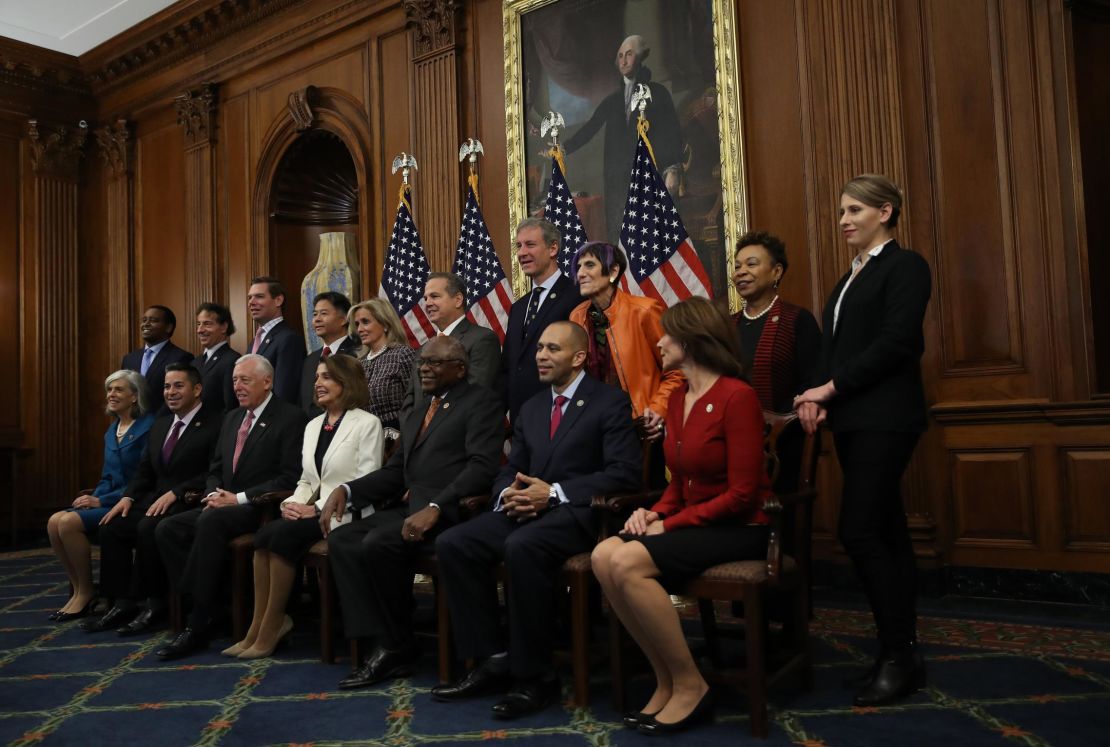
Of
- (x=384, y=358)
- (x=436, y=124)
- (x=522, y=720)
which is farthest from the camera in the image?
(x=436, y=124)

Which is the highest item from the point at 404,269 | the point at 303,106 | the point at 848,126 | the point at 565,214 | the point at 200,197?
the point at 303,106

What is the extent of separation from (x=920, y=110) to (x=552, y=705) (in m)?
3.75

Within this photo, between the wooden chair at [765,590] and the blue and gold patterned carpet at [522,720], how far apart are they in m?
0.11

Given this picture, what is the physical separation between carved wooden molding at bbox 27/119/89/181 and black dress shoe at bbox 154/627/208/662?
7.67m

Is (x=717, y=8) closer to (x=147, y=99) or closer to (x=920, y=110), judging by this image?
(x=920, y=110)

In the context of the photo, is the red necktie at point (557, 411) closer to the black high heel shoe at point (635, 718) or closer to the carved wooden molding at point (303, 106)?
the black high heel shoe at point (635, 718)

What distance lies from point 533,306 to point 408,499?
3.59 feet

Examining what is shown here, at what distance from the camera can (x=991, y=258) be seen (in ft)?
16.4

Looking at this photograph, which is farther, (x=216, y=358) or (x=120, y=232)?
(x=120, y=232)

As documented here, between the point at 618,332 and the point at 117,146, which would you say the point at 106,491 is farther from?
the point at 117,146

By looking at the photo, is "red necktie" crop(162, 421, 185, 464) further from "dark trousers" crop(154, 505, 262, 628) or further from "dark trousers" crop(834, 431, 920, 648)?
"dark trousers" crop(834, 431, 920, 648)

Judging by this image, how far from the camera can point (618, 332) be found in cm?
428

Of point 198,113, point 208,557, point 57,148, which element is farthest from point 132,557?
point 57,148

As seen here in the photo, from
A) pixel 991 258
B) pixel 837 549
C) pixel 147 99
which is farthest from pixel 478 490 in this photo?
pixel 147 99
